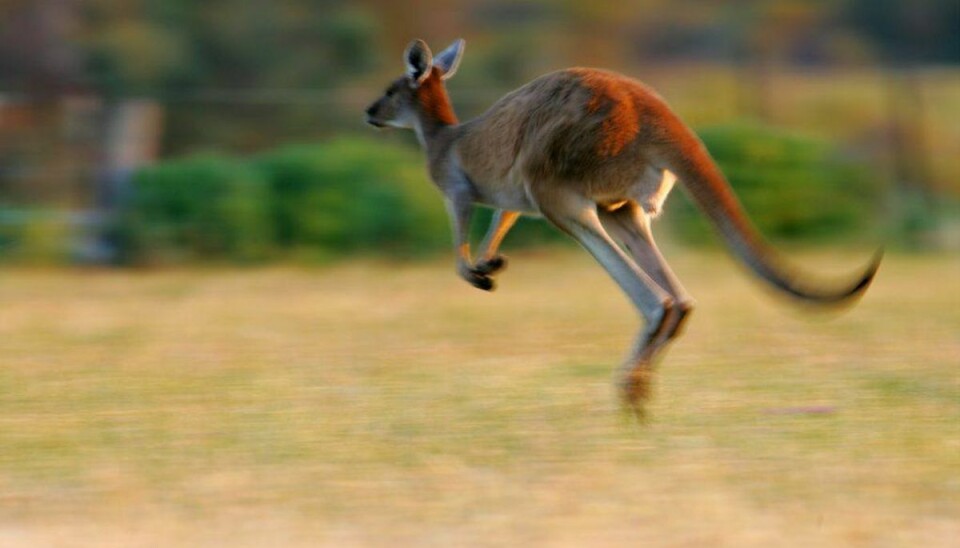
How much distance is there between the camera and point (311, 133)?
556 inches

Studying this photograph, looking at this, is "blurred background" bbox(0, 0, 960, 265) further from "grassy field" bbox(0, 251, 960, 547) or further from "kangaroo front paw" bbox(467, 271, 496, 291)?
"kangaroo front paw" bbox(467, 271, 496, 291)

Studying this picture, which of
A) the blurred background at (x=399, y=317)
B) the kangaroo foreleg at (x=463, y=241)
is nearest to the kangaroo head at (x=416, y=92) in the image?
the kangaroo foreleg at (x=463, y=241)

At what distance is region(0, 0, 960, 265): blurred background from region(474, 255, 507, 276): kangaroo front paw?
603 cm

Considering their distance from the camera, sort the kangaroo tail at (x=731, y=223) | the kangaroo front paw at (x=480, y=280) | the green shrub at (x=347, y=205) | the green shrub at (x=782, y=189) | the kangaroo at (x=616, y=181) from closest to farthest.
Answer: the kangaroo tail at (x=731, y=223), the kangaroo at (x=616, y=181), the kangaroo front paw at (x=480, y=280), the green shrub at (x=347, y=205), the green shrub at (x=782, y=189)

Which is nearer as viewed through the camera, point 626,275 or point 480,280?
point 626,275

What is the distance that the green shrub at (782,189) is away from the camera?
13039 mm

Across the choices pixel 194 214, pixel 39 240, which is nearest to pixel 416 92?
pixel 194 214

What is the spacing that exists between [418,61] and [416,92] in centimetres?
23

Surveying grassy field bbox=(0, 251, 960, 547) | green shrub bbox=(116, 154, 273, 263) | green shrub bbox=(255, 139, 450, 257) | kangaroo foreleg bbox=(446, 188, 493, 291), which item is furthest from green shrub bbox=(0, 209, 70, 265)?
kangaroo foreleg bbox=(446, 188, 493, 291)

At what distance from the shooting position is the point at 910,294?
34.2ft

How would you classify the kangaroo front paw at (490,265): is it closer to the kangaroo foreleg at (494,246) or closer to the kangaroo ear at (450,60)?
the kangaroo foreleg at (494,246)

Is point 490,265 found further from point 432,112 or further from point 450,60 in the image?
point 450,60

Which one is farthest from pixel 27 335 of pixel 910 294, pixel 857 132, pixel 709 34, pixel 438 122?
pixel 709 34

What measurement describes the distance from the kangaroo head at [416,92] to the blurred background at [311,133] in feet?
16.6
